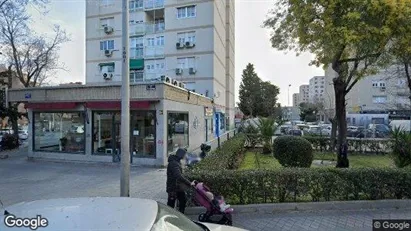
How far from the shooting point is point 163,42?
33.5m

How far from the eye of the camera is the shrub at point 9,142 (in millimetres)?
23234

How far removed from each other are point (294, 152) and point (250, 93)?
50.9 meters

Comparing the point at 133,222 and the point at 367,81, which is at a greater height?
the point at 367,81

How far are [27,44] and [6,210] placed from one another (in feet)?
103

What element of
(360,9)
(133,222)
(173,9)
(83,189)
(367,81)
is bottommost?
(83,189)

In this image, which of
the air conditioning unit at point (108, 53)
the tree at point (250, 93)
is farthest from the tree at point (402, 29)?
the tree at point (250, 93)

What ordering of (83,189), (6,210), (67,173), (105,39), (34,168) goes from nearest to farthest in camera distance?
1. (6,210)
2. (83,189)
3. (67,173)
4. (34,168)
5. (105,39)

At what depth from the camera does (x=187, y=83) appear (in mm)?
32562

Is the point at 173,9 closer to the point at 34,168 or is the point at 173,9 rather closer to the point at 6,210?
the point at 34,168

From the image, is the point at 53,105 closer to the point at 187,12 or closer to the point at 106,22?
the point at 187,12

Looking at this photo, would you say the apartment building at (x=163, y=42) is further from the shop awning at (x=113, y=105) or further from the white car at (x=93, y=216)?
the white car at (x=93, y=216)

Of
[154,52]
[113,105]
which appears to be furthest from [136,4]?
[113,105]

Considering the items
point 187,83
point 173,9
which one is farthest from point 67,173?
point 173,9

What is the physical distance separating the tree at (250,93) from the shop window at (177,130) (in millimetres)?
44810
